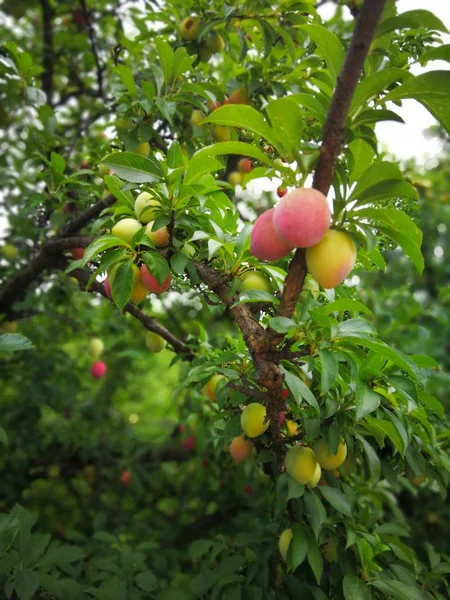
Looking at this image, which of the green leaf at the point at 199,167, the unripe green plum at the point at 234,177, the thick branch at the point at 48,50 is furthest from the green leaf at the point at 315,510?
the thick branch at the point at 48,50

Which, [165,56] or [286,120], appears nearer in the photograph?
[286,120]

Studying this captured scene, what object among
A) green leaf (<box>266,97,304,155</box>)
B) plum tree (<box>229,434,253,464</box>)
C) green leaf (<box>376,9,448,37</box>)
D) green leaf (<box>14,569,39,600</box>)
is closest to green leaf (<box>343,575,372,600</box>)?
plum tree (<box>229,434,253,464</box>)

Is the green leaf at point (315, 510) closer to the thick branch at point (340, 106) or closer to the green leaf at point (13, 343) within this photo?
the thick branch at point (340, 106)

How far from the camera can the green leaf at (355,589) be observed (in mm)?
1050

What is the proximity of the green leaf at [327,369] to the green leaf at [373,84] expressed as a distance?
36cm

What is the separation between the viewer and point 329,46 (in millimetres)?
771

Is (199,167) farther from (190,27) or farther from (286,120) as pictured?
(190,27)

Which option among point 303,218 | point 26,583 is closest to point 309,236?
point 303,218

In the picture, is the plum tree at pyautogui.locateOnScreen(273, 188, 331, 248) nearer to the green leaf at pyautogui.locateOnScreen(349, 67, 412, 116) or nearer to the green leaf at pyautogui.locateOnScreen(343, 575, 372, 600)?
the green leaf at pyautogui.locateOnScreen(349, 67, 412, 116)

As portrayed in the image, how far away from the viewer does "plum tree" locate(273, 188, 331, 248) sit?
27.5 inches

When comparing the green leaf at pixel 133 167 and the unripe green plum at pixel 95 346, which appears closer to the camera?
the green leaf at pixel 133 167

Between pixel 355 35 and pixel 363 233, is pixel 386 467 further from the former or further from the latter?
pixel 355 35

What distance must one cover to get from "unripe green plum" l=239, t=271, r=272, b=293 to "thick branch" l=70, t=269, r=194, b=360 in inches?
18.5

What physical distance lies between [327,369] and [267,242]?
0.21 meters
